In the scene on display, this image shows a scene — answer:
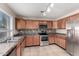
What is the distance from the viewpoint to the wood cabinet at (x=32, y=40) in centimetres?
691

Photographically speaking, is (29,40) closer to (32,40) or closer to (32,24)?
(32,40)

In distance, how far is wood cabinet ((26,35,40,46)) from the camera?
272 inches

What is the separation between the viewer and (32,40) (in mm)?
7035

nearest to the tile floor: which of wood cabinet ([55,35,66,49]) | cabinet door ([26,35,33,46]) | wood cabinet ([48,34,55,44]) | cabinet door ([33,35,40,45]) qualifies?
wood cabinet ([55,35,66,49])

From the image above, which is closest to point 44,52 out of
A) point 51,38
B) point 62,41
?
point 62,41

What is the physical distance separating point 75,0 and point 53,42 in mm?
6719

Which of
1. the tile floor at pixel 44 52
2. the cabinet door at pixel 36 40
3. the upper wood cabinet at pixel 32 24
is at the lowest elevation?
the tile floor at pixel 44 52

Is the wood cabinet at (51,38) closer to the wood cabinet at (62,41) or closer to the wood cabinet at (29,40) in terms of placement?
the wood cabinet at (62,41)

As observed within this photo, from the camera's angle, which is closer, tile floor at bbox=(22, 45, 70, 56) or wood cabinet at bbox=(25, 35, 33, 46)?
tile floor at bbox=(22, 45, 70, 56)

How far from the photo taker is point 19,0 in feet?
4.48

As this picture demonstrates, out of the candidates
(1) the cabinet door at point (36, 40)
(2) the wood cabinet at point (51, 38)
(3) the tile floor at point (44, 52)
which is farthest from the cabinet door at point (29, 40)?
(2) the wood cabinet at point (51, 38)

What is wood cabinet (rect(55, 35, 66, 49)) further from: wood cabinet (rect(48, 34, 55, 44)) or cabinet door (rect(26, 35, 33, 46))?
cabinet door (rect(26, 35, 33, 46))

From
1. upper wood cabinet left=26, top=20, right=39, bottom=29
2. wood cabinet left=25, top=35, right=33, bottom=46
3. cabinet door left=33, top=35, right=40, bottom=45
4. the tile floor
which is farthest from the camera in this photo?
upper wood cabinet left=26, top=20, right=39, bottom=29

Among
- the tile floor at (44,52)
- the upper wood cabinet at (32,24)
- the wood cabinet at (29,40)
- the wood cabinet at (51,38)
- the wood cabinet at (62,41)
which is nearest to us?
the tile floor at (44,52)
